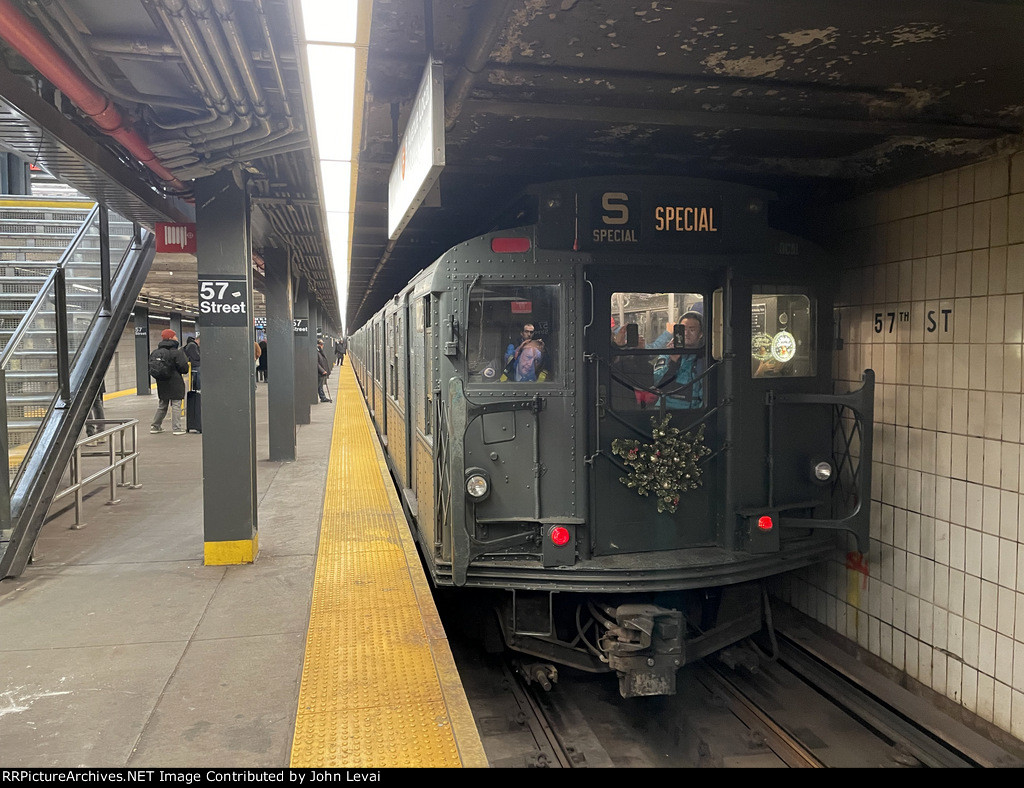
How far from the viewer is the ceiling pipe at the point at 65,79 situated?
333 centimetres

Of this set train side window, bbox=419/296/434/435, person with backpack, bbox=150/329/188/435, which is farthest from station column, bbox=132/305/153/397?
train side window, bbox=419/296/434/435

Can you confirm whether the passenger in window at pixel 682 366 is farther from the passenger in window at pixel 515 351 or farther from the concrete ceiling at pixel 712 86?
the concrete ceiling at pixel 712 86

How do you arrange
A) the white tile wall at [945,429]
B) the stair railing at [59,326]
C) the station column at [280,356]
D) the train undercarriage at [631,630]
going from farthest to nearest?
the station column at [280,356] < the stair railing at [59,326] < the train undercarriage at [631,630] < the white tile wall at [945,429]

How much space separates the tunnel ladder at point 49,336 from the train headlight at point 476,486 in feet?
12.3

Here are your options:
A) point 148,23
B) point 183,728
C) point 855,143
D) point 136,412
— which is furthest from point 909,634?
point 136,412

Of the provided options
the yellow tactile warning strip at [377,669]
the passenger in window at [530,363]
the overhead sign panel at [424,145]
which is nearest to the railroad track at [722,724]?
the yellow tactile warning strip at [377,669]

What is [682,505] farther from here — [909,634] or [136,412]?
[136,412]

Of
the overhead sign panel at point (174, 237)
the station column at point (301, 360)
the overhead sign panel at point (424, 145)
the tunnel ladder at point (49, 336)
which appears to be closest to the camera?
the overhead sign panel at point (424, 145)

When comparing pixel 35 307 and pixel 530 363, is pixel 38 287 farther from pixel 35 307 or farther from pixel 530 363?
pixel 530 363

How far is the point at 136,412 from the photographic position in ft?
61.4

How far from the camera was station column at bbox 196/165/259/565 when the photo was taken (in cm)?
602

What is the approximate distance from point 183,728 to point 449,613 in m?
2.90

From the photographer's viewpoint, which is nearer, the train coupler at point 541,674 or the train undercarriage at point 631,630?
the train undercarriage at point 631,630

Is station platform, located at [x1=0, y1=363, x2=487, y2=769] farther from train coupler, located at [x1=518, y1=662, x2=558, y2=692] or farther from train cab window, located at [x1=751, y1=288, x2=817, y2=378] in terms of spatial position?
train cab window, located at [x1=751, y1=288, x2=817, y2=378]
